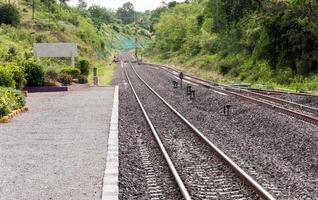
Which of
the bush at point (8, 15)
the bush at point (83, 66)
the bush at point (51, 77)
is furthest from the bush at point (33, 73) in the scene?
the bush at point (8, 15)

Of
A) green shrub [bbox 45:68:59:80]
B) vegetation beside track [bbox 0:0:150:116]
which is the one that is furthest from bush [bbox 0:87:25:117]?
green shrub [bbox 45:68:59:80]

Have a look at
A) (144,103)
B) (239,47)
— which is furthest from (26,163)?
(239,47)

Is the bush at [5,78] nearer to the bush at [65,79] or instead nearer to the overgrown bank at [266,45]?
the bush at [65,79]

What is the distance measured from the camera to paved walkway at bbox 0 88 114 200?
32.6ft

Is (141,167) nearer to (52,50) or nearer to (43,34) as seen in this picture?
(52,50)

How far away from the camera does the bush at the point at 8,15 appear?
86.5 meters

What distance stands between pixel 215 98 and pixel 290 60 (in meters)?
14.0

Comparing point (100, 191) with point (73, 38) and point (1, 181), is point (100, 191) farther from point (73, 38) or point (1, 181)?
point (73, 38)

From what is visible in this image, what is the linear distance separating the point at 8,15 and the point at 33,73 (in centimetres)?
5161

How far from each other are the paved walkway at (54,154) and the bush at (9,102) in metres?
0.55

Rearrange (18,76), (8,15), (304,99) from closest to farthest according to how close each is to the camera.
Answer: (304,99), (18,76), (8,15)

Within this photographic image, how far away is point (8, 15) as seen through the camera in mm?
86625

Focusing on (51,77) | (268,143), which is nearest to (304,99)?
(268,143)

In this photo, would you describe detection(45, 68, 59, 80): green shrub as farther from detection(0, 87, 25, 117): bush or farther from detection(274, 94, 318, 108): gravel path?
detection(274, 94, 318, 108): gravel path
